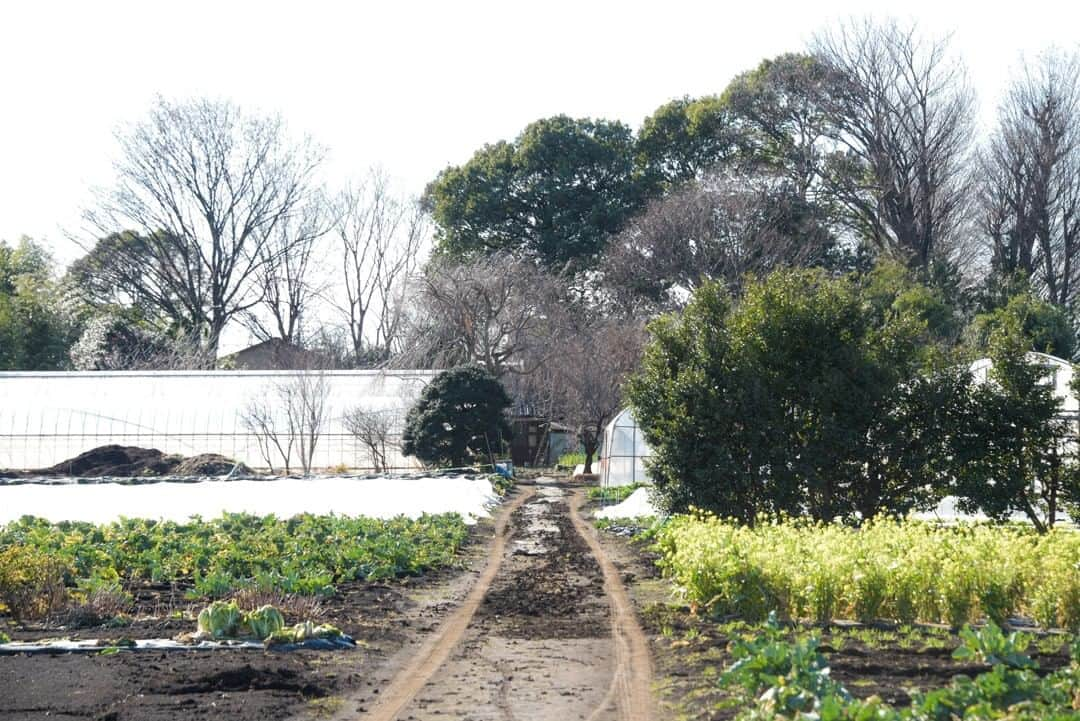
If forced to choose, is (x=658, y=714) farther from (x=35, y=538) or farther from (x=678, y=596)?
(x=35, y=538)

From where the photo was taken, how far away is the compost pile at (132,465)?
3597 centimetres

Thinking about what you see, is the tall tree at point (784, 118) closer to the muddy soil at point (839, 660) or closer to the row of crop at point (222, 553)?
the row of crop at point (222, 553)

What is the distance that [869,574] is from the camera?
10508 mm

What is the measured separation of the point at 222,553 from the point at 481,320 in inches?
1203

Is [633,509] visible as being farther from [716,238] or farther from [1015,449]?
[716,238]

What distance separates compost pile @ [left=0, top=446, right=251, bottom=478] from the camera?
3597 cm

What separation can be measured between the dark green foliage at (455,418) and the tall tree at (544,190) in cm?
1641

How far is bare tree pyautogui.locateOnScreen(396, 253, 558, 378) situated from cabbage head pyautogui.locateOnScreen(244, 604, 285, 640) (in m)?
33.9

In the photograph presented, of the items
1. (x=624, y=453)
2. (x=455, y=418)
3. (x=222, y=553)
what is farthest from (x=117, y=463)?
(x=222, y=553)

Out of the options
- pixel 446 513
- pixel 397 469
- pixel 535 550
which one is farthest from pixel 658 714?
pixel 397 469

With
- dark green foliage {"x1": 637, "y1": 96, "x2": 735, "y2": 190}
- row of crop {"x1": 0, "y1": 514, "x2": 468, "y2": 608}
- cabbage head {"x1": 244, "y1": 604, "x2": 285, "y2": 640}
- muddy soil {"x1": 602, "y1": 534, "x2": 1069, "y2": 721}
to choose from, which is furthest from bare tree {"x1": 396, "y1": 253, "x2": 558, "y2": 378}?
cabbage head {"x1": 244, "y1": 604, "x2": 285, "y2": 640}

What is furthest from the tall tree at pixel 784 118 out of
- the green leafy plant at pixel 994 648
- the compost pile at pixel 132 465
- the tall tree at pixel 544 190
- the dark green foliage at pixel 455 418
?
the green leafy plant at pixel 994 648

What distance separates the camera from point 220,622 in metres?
10.4

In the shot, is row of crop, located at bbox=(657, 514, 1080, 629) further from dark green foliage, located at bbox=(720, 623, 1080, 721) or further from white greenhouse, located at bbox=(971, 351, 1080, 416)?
white greenhouse, located at bbox=(971, 351, 1080, 416)
